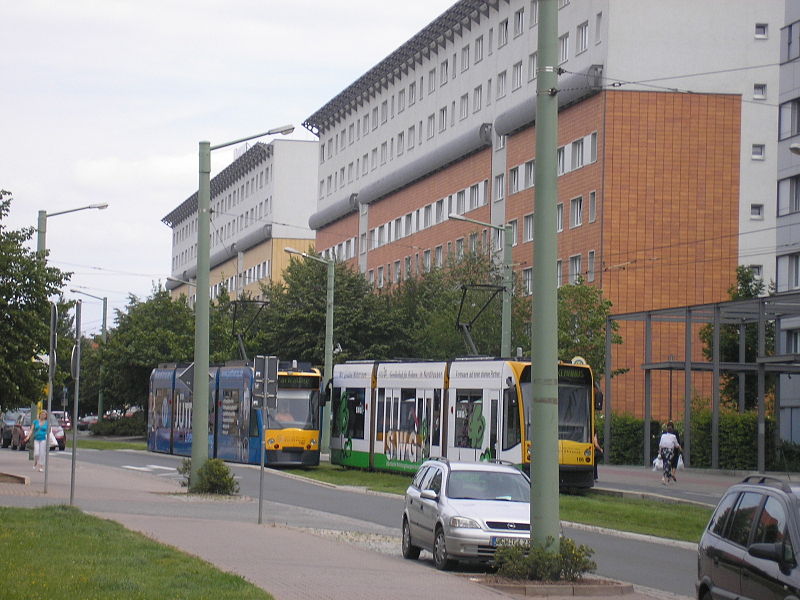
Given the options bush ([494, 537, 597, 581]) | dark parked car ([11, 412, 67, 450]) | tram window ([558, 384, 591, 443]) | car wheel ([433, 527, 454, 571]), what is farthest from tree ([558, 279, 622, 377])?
bush ([494, 537, 597, 581])

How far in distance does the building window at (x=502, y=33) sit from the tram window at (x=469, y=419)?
145 ft

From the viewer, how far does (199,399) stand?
2820cm

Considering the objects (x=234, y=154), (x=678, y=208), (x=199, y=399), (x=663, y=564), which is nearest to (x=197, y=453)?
(x=199, y=399)

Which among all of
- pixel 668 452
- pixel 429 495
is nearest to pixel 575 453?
pixel 668 452

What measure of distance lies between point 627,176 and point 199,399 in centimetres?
3875

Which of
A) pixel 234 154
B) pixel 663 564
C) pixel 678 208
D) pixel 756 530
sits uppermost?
pixel 234 154

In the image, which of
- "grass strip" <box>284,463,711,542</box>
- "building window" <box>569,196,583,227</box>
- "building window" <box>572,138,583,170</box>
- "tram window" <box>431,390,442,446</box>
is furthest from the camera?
"building window" <box>572,138,583,170</box>

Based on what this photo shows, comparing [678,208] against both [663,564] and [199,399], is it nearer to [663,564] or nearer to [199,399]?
[199,399]

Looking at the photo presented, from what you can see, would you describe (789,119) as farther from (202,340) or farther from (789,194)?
(202,340)

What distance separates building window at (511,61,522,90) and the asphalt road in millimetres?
37009

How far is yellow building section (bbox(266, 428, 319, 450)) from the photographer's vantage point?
4222 centimetres

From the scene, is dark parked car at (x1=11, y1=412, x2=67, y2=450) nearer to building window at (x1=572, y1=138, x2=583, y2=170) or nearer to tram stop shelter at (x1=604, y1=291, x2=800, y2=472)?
tram stop shelter at (x1=604, y1=291, x2=800, y2=472)

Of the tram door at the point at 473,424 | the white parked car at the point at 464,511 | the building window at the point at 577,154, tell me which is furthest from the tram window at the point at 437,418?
the building window at the point at 577,154

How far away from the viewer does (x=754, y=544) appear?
9.59m
